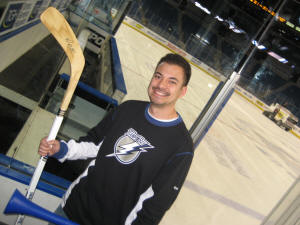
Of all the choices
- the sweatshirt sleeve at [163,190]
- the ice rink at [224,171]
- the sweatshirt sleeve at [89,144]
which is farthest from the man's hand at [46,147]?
the ice rink at [224,171]

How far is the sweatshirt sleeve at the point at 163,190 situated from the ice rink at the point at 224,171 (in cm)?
118

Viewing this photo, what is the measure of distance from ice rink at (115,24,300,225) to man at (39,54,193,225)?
3.42 feet

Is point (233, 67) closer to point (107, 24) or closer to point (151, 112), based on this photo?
point (151, 112)

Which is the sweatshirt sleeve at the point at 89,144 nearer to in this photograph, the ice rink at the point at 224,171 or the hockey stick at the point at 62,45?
the hockey stick at the point at 62,45

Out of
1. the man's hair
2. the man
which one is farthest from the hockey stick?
the man's hair

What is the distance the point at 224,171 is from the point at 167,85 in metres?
4.42

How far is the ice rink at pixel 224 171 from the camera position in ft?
11.7

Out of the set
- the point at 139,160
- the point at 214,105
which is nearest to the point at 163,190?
the point at 139,160

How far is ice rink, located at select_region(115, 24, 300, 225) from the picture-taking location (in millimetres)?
3578

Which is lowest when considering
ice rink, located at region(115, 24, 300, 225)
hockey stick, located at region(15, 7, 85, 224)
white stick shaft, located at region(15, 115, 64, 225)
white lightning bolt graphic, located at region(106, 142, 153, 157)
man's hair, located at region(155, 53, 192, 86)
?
ice rink, located at region(115, 24, 300, 225)

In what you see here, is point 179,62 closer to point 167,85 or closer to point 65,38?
point 167,85

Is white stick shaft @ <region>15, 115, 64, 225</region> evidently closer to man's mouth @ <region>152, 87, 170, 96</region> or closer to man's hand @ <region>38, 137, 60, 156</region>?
man's hand @ <region>38, 137, 60, 156</region>

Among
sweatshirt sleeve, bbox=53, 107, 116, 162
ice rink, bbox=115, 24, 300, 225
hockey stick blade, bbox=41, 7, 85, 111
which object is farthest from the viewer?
ice rink, bbox=115, 24, 300, 225

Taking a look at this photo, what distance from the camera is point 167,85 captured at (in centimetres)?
121
